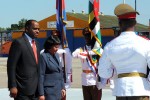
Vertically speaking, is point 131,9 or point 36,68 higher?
point 131,9

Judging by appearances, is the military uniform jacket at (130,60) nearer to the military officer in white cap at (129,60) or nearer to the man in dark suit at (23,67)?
the military officer in white cap at (129,60)

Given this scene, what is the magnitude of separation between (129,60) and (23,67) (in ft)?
6.14

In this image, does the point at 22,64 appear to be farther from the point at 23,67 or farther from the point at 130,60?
the point at 130,60

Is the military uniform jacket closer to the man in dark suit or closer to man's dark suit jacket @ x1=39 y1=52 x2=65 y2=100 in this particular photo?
the man in dark suit

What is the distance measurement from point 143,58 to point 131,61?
0.13 m

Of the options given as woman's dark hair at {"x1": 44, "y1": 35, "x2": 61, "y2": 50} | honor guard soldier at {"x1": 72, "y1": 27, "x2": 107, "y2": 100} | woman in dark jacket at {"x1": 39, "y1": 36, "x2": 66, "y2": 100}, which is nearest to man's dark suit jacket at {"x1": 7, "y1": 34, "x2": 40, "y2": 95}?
woman in dark jacket at {"x1": 39, "y1": 36, "x2": 66, "y2": 100}

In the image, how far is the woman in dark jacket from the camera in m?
6.16

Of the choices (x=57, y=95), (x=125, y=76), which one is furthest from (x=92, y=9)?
(x=125, y=76)

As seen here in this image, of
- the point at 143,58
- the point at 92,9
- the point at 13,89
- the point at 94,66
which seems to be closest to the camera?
the point at 143,58

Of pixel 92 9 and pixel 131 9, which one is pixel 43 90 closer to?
pixel 131 9

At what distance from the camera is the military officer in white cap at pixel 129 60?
4.37 m

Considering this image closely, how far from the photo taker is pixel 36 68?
5855 millimetres

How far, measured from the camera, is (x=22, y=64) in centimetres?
571

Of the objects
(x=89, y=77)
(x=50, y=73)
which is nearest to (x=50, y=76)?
(x=50, y=73)
